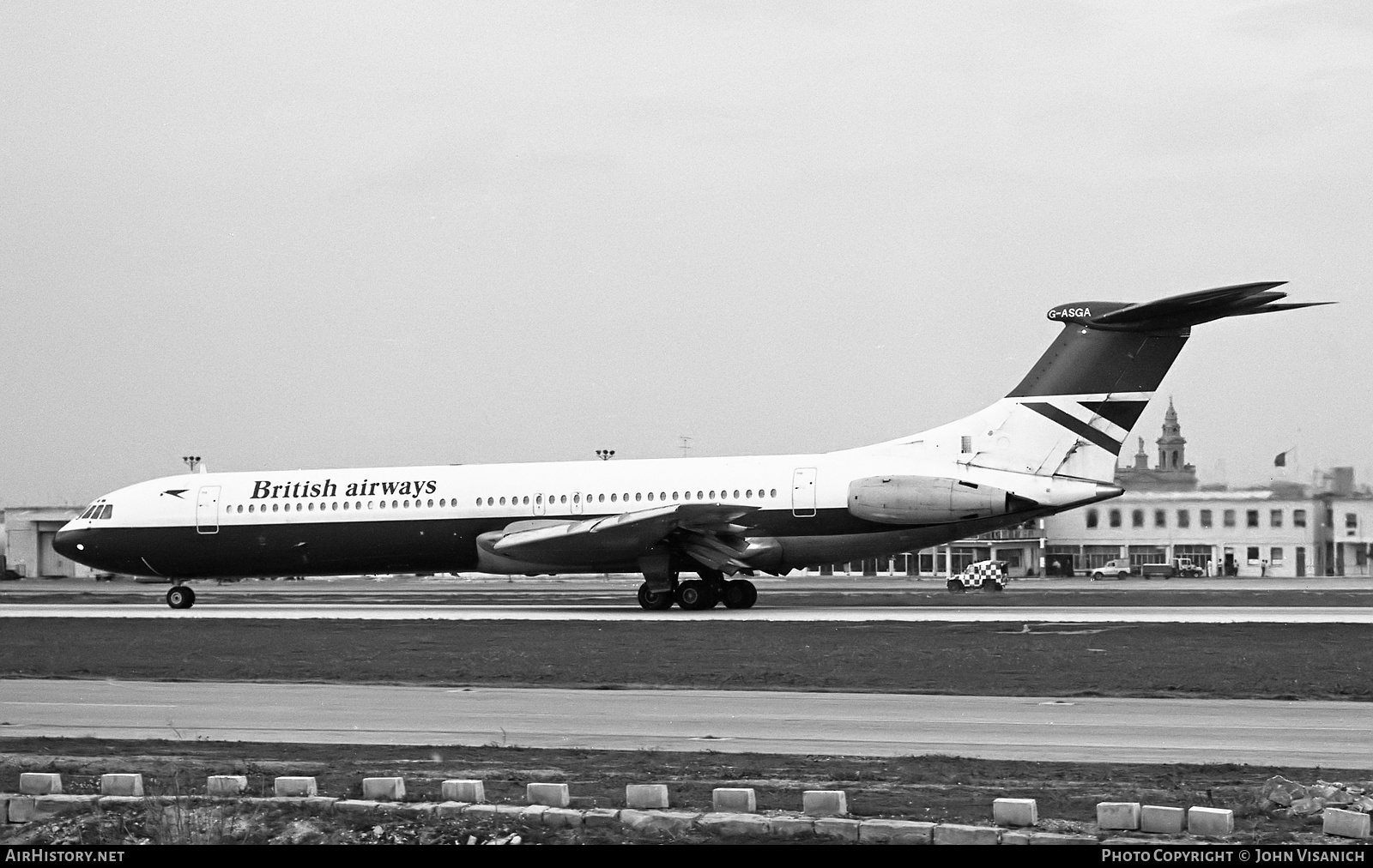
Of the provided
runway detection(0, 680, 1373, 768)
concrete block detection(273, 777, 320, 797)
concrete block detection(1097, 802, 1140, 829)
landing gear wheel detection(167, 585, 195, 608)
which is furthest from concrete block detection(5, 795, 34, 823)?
landing gear wheel detection(167, 585, 195, 608)

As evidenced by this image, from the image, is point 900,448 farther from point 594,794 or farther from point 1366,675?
point 594,794

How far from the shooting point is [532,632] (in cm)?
2845

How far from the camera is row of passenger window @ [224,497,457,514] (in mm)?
38344

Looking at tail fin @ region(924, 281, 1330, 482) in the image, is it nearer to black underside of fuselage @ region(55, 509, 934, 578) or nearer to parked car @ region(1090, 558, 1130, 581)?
black underside of fuselage @ region(55, 509, 934, 578)

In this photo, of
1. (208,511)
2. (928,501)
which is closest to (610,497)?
(928,501)

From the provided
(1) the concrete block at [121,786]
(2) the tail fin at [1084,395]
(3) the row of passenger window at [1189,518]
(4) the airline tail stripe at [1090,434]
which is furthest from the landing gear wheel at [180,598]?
(3) the row of passenger window at [1189,518]

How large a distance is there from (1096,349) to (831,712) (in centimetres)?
2016

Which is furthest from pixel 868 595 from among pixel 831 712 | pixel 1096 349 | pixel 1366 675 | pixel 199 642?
pixel 831 712

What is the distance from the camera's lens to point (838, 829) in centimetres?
926

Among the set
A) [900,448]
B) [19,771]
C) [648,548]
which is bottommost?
[19,771]

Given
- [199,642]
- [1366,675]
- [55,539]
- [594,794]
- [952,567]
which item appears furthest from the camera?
[952,567]

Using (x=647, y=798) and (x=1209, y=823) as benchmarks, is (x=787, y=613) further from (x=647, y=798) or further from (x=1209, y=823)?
(x=1209, y=823)

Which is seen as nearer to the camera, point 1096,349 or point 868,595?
point 1096,349

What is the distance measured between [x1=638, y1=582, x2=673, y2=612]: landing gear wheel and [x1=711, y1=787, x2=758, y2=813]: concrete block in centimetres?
2601
